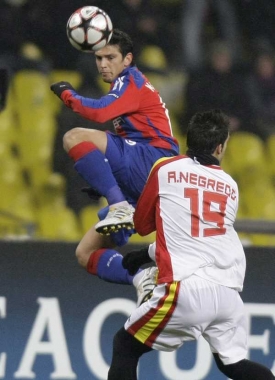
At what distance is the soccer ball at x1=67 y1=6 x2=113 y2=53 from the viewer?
19.6ft

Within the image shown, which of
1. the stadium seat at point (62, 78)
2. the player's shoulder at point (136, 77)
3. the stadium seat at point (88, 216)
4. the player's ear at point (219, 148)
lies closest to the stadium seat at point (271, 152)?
the stadium seat at point (88, 216)

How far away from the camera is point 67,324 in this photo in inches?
286

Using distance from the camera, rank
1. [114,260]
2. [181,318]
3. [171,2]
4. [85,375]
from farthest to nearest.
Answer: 1. [171,2]
2. [85,375]
3. [114,260]
4. [181,318]

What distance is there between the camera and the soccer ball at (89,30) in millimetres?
5980

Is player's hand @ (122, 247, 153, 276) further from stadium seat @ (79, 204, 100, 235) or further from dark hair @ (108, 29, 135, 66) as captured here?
stadium seat @ (79, 204, 100, 235)

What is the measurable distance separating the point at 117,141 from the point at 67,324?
158 cm

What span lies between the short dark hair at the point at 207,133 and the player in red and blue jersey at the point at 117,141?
84 cm

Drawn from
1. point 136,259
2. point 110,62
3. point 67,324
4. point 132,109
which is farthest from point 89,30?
point 67,324

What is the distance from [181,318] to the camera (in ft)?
16.8

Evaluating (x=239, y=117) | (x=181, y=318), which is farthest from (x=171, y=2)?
(x=181, y=318)

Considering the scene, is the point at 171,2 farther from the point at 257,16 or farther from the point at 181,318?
the point at 181,318

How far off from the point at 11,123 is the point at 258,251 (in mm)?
1868

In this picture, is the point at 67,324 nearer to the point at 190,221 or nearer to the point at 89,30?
the point at 89,30

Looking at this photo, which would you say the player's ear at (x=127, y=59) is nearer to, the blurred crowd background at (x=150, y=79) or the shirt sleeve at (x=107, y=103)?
the shirt sleeve at (x=107, y=103)
